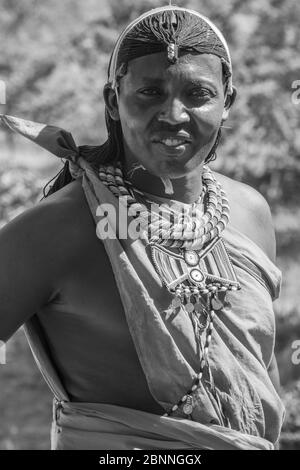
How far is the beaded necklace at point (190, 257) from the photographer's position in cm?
228

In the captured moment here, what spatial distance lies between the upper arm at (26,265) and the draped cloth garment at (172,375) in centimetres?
13

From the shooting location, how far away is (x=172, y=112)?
7.32 feet

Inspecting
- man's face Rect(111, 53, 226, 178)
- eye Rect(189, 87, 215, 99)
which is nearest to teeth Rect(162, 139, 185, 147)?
man's face Rect(111, 53, 226, 178)

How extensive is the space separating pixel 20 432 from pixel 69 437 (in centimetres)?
334

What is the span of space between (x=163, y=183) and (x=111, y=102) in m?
0.24

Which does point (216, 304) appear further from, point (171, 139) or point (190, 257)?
point (171, 139)

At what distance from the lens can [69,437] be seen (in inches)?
91.3

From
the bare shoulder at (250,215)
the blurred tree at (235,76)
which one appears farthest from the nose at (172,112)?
the blurred tree at (235,76)

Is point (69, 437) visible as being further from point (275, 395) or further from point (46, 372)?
point (275, 395)

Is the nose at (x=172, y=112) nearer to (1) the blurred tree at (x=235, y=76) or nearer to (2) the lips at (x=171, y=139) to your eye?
(2) the lips at (x=171, y=139)

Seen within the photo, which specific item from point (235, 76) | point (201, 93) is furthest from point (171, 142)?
point (235, 76)

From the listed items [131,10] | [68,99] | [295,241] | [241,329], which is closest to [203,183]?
[241,329]

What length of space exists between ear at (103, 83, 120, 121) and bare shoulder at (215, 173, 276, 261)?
40 cm

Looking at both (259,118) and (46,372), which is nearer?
(46,372)
